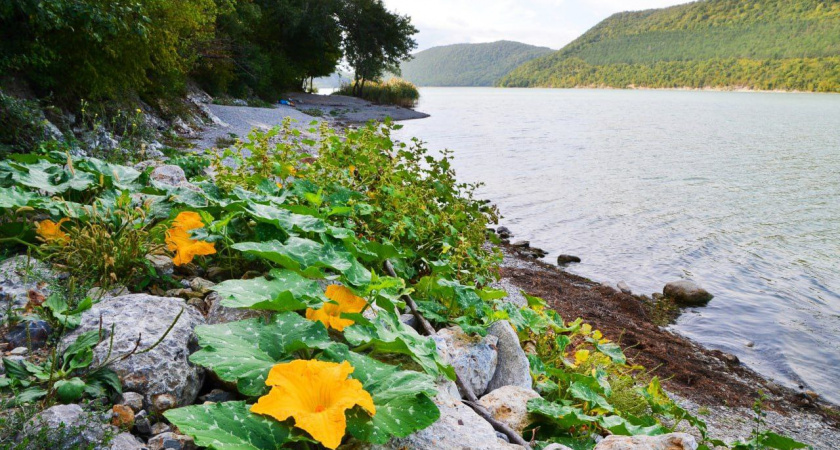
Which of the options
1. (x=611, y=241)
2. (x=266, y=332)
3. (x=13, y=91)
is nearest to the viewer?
(x=266, y=332)

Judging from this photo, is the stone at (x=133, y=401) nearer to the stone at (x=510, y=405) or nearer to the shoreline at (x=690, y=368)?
the stone at (x=510, y=405)

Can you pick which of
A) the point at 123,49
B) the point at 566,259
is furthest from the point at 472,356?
the point at 123,49

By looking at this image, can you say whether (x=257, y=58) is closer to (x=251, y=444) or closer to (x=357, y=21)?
(x=357, y=21)

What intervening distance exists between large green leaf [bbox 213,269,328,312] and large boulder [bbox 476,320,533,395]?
1.57 metres

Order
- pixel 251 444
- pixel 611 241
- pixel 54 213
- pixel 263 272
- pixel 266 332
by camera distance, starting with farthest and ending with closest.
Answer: pixel 611 241, pixel 263 272, pixel 54 213, pixel 266 332, pixel 251 444

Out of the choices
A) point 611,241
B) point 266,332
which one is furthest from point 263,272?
point 611,241

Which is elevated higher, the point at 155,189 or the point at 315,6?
the point at 315,6

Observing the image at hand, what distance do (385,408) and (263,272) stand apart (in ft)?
4.44

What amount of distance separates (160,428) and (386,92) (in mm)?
39915

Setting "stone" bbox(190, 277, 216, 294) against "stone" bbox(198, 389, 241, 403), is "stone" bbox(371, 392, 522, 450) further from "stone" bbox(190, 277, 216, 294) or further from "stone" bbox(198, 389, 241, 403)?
"stone" bbox(190, 277, 216, 294)

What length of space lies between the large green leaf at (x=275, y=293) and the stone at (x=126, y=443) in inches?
18.5

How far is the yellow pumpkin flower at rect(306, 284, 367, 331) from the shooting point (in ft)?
6.16

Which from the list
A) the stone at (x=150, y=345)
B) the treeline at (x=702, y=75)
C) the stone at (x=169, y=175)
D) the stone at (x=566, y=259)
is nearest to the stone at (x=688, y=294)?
the stone at (x=566, y=259)

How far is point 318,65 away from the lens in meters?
36.8
